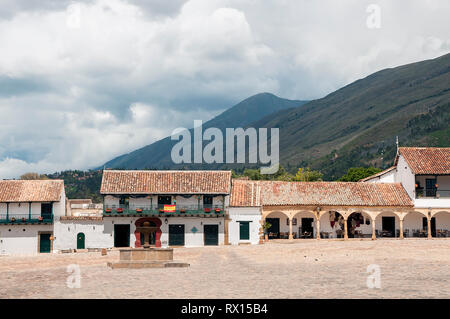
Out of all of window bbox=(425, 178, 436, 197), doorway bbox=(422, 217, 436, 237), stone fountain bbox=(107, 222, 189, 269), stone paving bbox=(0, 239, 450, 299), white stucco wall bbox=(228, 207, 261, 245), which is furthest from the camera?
doorway bbox=(422, 217, 436, 237)

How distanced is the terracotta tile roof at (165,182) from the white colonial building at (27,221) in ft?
14.9

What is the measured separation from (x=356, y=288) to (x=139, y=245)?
27654 mm

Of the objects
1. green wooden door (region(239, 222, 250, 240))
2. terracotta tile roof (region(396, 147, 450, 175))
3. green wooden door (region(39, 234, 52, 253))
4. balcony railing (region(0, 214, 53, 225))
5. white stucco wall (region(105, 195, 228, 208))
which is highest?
terracotta tile roof (region(396, 147, 450, 175))

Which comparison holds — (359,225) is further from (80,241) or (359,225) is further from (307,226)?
(80,241)

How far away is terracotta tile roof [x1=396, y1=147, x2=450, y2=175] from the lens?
4378 centimetres

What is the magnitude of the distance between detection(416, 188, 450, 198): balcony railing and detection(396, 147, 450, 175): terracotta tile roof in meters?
1.63

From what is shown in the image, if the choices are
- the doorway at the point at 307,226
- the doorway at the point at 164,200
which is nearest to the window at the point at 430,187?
the doorway at the point at 307,226

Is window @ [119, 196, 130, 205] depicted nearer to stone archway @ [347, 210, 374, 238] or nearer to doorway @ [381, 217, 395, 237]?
stone archway @ [347, 210, 374, 238]

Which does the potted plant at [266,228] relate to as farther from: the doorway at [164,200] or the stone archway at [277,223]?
the doorway at [164,200]

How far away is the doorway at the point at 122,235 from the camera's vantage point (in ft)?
144

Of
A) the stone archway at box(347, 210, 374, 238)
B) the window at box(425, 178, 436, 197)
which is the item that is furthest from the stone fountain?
the window at box(425, 178, 436, 197)
